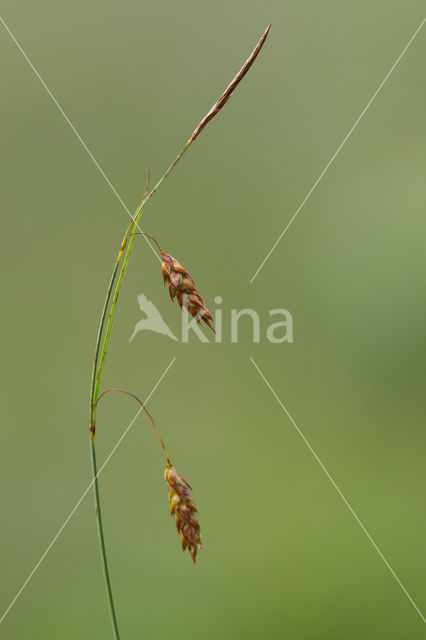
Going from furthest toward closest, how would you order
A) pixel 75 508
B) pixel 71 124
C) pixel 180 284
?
pixel 71 124 → pixel 75 508 → pixel 180 284

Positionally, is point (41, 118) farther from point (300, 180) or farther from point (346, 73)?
point (346, 73)

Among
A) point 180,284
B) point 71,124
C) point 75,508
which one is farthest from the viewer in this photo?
point 71,124

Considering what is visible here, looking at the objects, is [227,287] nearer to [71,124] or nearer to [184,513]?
[71,124]

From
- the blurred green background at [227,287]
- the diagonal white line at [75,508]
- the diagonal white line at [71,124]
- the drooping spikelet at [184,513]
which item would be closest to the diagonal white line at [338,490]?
the blurred green background at [227,287]

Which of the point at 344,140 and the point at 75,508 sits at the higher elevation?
the point at 344,140

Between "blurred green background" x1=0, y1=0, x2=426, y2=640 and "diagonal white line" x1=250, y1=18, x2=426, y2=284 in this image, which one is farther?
"diagonal white line" x1=250, y1=18, x2=426, y2=284

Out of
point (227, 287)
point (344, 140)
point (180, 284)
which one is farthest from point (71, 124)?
point (180, 284)

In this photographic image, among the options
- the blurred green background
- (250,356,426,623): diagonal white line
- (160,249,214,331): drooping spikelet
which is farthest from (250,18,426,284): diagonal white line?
(160,249,214,331): drooping spikelet

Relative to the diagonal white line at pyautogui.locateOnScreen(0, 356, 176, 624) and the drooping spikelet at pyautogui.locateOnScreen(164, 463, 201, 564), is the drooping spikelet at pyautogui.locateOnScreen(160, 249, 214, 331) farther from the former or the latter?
the diagonal white line at pyautogui.locateOnScreen(0, 356, 176, 624)
